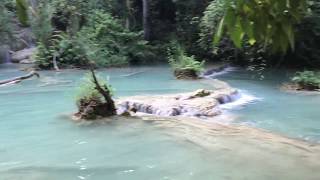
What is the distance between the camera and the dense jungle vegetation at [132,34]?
19453mm

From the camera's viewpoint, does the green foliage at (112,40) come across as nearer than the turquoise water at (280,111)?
No

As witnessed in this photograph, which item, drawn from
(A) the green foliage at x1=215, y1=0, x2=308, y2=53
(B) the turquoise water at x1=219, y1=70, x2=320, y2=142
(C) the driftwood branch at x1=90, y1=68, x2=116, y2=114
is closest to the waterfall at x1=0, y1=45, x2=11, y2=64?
(B) the turquoise water at x1=219, y1=70, x2=320, y2=142

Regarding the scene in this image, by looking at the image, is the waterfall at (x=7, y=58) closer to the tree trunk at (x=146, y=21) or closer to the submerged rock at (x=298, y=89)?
the tree trunk at (x=146, y=21)

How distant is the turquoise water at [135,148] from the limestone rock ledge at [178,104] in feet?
2.22

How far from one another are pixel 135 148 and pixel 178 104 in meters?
3.23

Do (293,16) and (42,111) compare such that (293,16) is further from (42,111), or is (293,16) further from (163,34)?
(163,34)

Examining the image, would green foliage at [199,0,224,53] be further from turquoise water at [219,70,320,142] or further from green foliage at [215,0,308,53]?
green foliage at [215,0,308,53]

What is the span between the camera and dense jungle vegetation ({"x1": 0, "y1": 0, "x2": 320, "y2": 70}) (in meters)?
19.5

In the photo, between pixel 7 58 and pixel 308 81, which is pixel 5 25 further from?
pixel 308 81

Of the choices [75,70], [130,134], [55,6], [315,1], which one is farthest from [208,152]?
[55,6]

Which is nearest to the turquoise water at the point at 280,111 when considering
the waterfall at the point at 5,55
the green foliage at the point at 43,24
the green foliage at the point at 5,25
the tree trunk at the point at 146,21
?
the green foliage at the point at 43,24

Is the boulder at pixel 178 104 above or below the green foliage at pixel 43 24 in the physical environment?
below

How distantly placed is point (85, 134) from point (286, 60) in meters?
14.3

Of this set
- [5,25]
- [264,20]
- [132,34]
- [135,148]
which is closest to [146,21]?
[132,34]
